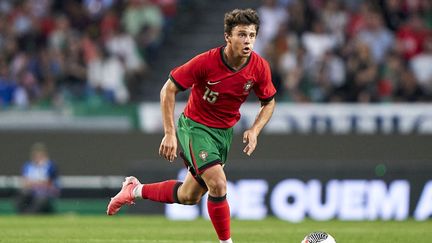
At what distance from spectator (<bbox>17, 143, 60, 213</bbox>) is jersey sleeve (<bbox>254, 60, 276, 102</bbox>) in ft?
31.6

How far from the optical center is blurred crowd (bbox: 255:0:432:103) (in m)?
18.2

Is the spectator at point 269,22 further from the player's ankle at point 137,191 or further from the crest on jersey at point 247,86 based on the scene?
the crest on jersey at point 247,86

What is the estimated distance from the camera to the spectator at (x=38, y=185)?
62.2 feet

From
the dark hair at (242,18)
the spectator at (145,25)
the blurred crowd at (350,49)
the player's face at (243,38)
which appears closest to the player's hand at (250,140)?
the player's face at (243,38)

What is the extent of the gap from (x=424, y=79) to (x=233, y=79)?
9.19 m

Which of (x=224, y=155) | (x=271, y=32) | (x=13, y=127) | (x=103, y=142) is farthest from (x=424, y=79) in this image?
(x=224, y=155)

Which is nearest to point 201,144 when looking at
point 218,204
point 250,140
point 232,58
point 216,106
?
point 216,106

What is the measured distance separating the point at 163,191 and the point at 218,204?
108cm

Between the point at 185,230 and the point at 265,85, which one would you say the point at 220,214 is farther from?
the point at 185,230

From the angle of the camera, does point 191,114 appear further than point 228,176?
No

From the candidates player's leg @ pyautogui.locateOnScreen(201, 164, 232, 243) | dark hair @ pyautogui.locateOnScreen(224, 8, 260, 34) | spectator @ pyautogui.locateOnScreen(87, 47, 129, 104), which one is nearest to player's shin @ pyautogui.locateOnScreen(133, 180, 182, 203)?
player's leg @ pyautogui.locateOnScreen(201, 164, 232, 243)

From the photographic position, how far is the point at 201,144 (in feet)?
31.7

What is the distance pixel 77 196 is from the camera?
20.1 meters

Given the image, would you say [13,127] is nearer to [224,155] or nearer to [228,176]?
[228,176]
